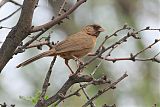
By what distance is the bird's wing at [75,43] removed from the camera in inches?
201

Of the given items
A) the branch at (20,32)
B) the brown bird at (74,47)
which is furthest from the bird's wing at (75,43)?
the branch at (20,32)

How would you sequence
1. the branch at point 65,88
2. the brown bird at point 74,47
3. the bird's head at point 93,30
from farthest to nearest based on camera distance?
1. the bird's head at point 93,30
2. the brown bird at point 74,47
3. the branch at point 65,88

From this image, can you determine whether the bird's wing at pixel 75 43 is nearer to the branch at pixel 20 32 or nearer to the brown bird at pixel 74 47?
the brown bird at pixel 74 47

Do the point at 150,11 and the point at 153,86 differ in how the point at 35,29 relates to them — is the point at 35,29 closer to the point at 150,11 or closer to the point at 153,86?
the point at 153,86

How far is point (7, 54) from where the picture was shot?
354 centimetres

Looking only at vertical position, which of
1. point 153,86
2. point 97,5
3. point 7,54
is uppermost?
point 97,5

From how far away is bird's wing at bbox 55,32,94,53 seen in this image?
512cm

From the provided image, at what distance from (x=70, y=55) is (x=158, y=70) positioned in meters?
7.03

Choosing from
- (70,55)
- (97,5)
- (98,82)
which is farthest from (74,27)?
(98,82)

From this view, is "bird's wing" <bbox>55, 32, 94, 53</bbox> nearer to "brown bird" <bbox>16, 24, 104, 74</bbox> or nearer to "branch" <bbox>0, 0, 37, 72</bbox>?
"brown bird" <bbox>16, 24, 104, 74</bbox>

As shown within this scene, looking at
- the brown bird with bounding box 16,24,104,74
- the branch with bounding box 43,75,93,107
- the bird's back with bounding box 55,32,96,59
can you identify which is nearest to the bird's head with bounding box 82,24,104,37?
the brown bird with bounding box 16,24,104,74

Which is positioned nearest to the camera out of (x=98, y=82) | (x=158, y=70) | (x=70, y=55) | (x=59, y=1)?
(x=98, y=82)

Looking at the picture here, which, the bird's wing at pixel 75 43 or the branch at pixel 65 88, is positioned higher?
the bird's wing at pixel 75 43

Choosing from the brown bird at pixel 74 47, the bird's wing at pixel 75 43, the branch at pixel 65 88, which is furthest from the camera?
the bird's wing at pixel 75 43
